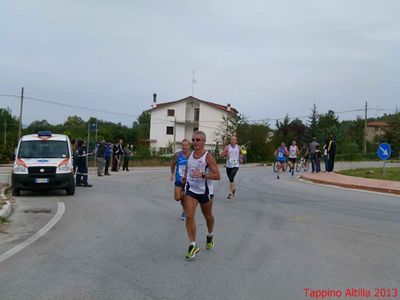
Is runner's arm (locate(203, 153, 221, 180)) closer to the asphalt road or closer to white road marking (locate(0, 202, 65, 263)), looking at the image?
the asphalt road

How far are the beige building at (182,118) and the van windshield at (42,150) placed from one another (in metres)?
60.8

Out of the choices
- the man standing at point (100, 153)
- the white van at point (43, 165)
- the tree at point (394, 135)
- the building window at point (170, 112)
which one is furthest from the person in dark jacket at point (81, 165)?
the building window at point (170, 112)

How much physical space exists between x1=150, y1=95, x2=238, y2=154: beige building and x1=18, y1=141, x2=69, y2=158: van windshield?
6084cm

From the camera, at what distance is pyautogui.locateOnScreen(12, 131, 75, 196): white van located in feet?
49.7

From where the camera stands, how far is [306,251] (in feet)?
25.5

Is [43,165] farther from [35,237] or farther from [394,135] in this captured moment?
[394,135]

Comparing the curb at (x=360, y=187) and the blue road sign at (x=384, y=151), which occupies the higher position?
the blue road sign at (x=384, y=151)

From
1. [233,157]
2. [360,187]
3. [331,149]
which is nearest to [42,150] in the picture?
[233,157]

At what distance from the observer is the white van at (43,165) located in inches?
597

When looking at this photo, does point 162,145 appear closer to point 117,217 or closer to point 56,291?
point 117,217

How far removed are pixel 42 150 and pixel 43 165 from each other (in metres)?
1.09

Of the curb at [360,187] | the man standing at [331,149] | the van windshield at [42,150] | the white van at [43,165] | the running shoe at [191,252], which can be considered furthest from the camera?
the man standing at [331,149]

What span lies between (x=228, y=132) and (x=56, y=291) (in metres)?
45.8

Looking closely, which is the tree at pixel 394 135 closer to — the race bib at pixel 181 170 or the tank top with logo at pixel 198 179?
the race bib at pixel 181 170
